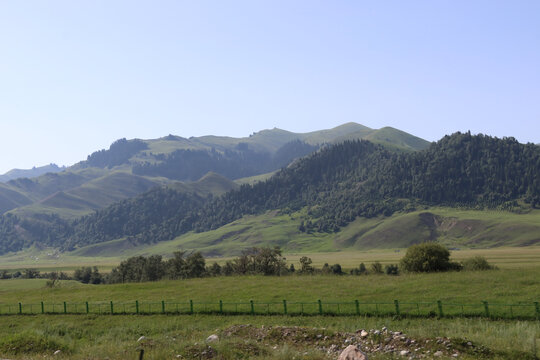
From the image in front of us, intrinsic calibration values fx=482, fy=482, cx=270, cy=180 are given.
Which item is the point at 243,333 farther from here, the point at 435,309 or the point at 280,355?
the point at 435,309

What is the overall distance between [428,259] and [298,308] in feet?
99.2

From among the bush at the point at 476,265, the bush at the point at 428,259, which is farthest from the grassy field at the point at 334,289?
the bush at the point at 476,265

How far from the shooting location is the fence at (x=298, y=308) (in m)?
40.7

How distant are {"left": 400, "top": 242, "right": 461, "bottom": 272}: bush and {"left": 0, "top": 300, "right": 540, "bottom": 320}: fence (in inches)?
1005

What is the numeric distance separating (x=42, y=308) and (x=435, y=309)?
147 ft

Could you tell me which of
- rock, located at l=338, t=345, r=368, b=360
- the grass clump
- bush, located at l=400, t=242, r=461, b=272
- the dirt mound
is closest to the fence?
the dirt mound

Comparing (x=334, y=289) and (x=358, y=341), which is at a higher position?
(x=358, y=341)

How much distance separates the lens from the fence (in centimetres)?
4068

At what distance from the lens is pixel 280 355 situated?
24.4 m

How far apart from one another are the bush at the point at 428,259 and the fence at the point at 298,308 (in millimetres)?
25535

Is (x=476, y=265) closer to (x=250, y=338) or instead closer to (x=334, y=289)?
(x=334, y=289)

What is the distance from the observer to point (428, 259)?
2778 inches

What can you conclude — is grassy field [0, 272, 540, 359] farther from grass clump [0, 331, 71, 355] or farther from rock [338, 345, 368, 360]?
rock [338, 345, 368, 360]

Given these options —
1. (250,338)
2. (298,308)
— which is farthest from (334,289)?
(250,338)
